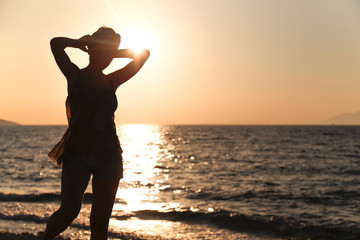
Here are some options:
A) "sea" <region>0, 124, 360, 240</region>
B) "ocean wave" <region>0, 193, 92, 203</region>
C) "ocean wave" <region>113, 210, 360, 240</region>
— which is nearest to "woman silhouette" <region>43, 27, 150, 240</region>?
"sea" <region>0, 124, 360, 240</region>

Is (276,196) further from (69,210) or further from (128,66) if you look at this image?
(69,210)

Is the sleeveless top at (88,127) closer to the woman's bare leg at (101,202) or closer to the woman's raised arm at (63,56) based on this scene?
the woman's raised arm at (63,56)

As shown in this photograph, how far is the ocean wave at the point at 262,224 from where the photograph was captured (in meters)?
11.9

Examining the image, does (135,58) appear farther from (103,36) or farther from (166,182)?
(166,182)

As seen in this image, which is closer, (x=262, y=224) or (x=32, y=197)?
(x=262, y=224)

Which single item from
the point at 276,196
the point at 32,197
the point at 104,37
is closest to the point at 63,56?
the point at 104,37

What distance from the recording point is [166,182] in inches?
966

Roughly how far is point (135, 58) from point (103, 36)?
35 centimetres

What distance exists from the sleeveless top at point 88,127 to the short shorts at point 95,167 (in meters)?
0.02

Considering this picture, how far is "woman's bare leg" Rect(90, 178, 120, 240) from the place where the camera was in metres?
3.29

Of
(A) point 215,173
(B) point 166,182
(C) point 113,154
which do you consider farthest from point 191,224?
(A) point 215,173

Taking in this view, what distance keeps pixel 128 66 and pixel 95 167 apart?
956mm

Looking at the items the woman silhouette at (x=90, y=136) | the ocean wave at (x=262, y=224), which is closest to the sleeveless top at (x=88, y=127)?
the woman silhouette at (x=90, y=136)

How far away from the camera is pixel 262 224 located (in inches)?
500
